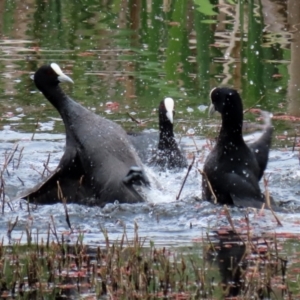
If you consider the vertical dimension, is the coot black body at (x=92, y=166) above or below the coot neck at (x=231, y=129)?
below

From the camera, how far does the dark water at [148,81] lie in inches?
287

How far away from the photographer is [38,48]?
45.8 feet

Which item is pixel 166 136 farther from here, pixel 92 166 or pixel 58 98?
pixel 92 166

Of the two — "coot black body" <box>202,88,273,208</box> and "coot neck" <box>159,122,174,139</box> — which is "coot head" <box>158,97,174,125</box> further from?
"coot black body" <box>202,88,273,208</box>

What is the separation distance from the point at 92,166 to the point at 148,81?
419cm

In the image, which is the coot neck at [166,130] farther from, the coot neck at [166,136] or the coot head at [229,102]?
the coot head at [229,102]

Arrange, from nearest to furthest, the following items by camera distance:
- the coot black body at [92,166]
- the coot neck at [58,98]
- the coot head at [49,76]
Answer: the coot black body at [92,166] → the coot neck at [58,98] → the coot head at [49,76]

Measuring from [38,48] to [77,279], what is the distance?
29.4ft

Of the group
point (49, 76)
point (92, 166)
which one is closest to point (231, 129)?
point (92, 166)

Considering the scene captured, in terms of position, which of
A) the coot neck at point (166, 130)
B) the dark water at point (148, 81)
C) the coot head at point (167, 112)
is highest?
the coot head at point (167, 112)

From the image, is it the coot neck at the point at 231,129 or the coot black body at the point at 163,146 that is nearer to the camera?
the coot neck at the point at 231,129

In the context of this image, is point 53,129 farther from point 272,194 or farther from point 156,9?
point 156,9

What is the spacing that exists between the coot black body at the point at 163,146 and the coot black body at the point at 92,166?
0.89 m

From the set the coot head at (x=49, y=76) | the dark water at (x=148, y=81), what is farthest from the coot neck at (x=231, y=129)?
the coot head at (x=49, y=76)
